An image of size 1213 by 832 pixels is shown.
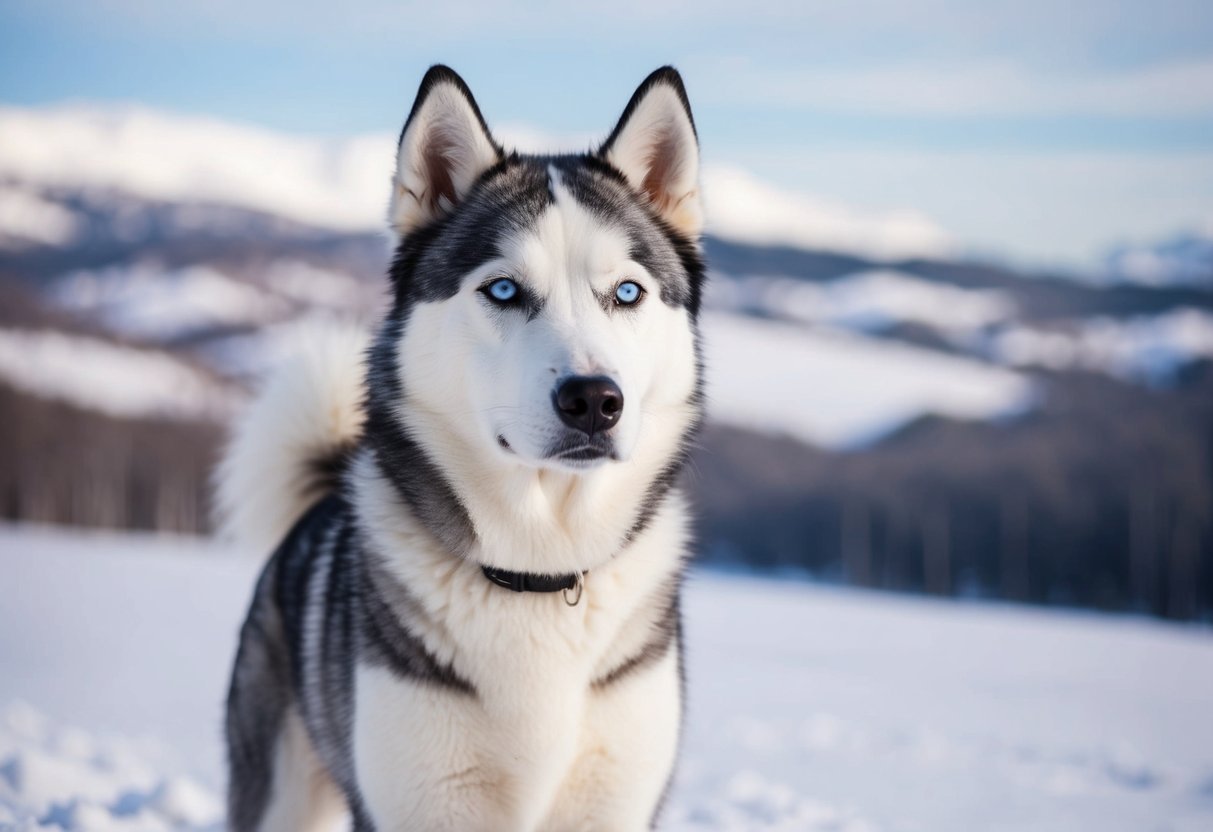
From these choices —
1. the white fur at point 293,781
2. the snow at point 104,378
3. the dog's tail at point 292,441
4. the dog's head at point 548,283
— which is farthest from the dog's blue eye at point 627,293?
the snow at point 104,378

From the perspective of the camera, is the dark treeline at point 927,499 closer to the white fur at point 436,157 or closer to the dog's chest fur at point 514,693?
the white fur at point 436,157

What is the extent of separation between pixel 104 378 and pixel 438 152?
155ft

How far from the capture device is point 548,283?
100 inches

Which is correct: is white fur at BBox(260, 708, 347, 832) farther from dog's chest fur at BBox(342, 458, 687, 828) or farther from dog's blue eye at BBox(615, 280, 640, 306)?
dog's blue eye at BBox(615, 280, 640, 306)

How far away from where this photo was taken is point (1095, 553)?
3381 cm

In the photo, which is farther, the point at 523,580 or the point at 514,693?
the point at 523,580

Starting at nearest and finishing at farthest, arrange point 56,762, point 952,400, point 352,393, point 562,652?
point 562,652 < point 352,393 < point 56,762 < point 952,400

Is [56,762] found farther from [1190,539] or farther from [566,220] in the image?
[1190,539]

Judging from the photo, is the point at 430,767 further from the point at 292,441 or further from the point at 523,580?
the point at 292,441

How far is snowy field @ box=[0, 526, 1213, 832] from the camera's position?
4.97 m

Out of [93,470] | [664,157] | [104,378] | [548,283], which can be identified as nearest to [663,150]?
[664,157]

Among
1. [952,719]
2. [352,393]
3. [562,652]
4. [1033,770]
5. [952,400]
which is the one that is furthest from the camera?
[952,400]

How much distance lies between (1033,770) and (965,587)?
104 ft

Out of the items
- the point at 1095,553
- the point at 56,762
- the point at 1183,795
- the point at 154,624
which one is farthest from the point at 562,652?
the point at 1095,553
